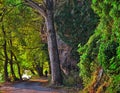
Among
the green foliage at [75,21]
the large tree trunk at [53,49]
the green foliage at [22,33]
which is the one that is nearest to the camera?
the green foliage at [75,21]

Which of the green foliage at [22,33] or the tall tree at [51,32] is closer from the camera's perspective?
the tall tree at [51,32]

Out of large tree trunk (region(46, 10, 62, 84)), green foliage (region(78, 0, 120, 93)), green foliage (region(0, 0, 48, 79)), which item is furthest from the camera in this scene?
green foliage (region(0, 0, 48, 79))

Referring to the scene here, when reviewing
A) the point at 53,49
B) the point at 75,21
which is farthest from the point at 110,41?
the point at 53,49

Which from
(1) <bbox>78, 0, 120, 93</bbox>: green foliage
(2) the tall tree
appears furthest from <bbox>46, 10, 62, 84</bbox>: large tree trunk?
(1) <bbox>78, 0, 120, 93</bbox>: green foliage

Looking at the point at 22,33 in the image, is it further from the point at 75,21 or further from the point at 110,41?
the point at 110,41

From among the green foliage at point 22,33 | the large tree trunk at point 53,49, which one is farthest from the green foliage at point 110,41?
the green foliage at point 22,33

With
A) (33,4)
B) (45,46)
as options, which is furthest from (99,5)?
(45,46)

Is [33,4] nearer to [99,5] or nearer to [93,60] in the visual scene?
[93,60]

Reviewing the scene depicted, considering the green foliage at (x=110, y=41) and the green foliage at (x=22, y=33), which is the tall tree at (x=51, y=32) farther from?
the green foliage at (x=110, y=41)

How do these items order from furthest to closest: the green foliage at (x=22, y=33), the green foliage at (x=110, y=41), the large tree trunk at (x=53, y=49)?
the green foliage at (x=22, y=33)
the large tree trunk at (x=53, y=49)
the green foliage at (x=110, y=41)

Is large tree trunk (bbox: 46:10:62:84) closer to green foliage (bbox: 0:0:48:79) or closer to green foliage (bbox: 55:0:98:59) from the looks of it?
green foliage (bbox: 55:0:98:59)

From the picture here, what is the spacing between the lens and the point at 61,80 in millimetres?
24562

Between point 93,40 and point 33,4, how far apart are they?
10.9 meters

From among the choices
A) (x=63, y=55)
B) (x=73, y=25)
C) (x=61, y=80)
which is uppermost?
(x=73, y=25)
